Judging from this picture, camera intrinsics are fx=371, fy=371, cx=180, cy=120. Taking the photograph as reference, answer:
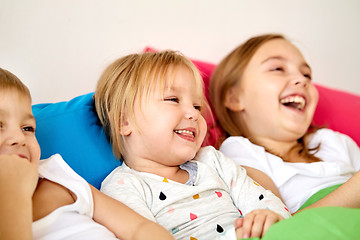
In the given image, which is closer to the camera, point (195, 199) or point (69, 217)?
point (69, 217)

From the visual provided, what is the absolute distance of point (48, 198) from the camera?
2.41 feet

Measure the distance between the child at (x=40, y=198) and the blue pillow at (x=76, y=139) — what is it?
0.16m

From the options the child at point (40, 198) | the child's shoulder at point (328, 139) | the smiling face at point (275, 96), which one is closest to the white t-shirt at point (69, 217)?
the child at point (40, 198)

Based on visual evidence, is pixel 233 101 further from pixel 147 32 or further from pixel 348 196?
pixel 348 196

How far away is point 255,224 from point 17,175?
0.46m

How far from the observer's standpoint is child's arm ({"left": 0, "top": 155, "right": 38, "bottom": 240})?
599 mm

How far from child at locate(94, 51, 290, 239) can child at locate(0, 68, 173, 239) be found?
89 millimetres

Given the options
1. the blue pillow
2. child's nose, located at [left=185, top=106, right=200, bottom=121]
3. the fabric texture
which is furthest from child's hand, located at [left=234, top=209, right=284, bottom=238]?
the blue pillow

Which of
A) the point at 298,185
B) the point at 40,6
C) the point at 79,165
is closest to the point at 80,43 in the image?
the point at 40,6

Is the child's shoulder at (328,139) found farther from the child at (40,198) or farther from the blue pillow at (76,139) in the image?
the child at (40,198)

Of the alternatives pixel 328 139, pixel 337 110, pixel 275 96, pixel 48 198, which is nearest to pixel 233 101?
pixel 275 96

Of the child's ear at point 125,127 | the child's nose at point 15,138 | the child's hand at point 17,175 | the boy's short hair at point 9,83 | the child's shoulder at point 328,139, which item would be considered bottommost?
the child's shoulder at point 328,139

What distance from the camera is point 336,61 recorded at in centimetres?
209

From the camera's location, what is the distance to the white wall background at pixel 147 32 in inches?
50.9
